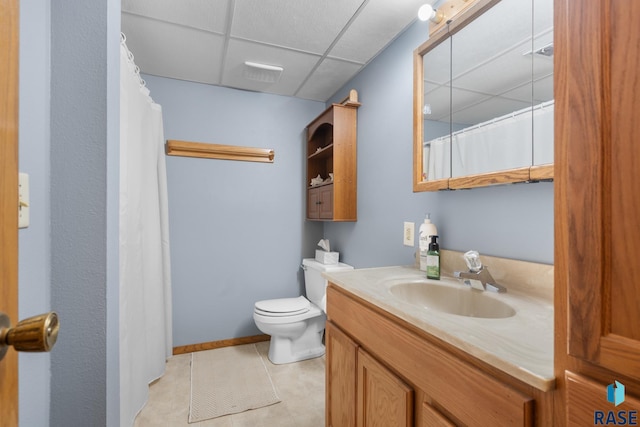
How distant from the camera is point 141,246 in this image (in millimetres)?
1712

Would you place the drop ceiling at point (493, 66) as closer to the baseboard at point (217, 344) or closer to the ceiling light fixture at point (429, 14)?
the ceiling light fixture at point (429, 14)

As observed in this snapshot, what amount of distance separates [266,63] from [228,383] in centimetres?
218

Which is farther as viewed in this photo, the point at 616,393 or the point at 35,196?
the point at 35,196

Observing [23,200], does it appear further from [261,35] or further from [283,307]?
[283,307]

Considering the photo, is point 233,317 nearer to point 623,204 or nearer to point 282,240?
point 282,240

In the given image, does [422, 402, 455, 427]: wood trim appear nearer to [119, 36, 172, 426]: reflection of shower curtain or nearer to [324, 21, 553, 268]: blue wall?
[324, 21, 553, 268]: blue wall

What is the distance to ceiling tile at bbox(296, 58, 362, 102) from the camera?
2.01 meters

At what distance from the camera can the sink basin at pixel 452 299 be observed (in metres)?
0.96

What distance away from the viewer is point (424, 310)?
797mm

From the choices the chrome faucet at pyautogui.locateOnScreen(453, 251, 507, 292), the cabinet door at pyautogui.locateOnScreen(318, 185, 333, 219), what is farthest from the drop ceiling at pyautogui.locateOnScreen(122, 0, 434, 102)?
the chrome faucet at pyautogui.locateOnScreen(453, 251, 507, 292)

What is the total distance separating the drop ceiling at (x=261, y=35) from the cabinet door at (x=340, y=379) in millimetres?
1579

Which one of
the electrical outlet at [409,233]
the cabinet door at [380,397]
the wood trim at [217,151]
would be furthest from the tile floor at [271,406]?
the wood trim at [217,151]

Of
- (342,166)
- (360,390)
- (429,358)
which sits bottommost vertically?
(360,390)

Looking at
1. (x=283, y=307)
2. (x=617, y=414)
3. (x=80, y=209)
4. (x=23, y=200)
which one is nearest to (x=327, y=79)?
(x=283, y=307)
